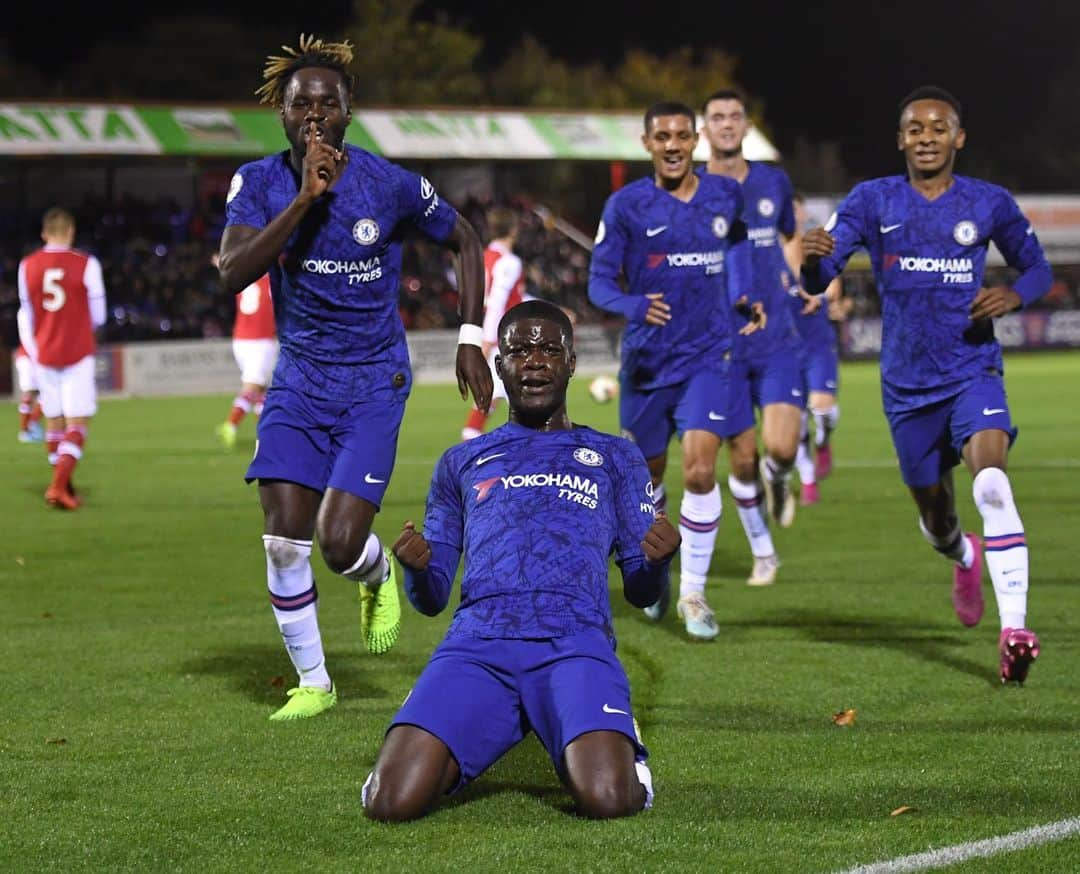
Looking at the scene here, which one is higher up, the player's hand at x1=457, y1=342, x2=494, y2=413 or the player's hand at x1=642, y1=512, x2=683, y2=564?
the player's hand at x1=457, y1=342, x2=494, y2=413

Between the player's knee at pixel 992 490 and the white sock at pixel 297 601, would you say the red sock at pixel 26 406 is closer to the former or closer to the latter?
the white sock at pixel 297 601

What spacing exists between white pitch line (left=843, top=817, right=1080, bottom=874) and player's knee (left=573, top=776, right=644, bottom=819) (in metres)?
0.72

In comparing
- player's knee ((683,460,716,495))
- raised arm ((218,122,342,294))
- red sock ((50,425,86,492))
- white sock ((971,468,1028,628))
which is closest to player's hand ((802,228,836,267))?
white sock ((971,468,1028,628))

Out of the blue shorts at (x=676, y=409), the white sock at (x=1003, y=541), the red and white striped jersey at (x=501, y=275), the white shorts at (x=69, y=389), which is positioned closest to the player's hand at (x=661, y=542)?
the white sock at (x=1003, y=541)

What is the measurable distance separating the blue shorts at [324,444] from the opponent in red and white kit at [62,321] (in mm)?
9013

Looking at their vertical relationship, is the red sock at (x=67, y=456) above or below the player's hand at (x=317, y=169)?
Answer: below

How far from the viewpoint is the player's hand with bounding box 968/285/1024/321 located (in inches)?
Result: 303

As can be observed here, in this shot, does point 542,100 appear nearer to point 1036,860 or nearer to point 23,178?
point 23,178

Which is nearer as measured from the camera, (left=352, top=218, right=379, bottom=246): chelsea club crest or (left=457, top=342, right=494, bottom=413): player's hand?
(left=457, top=342, right=494, bottom=413): player's hand

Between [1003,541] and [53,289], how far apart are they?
10.4 m

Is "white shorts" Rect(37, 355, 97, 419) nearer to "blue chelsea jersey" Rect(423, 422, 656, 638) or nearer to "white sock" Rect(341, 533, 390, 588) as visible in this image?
"white sock" Rect(341, 533, 390, 588)

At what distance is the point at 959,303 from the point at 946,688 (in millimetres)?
1677

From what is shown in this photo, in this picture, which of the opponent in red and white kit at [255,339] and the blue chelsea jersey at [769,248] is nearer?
the blue chelsea jersey at [769,248]

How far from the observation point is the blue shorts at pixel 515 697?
5.20 meters
